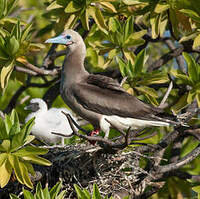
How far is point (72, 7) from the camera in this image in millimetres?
6309

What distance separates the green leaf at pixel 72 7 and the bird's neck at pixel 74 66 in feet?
2.30

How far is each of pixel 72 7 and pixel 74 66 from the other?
2.46 ft

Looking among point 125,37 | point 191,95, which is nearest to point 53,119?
point 125,37

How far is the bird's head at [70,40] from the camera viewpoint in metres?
6.64

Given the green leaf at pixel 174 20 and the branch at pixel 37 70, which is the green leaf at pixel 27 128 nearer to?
the branch at pixel 37 70

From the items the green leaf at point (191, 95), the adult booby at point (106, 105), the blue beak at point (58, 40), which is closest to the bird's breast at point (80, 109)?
the adult booby at point (106, 105)

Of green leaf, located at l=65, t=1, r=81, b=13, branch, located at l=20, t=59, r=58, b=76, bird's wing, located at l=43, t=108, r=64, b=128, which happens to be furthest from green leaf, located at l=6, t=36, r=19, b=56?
bird's wing, located at l=43, t=108, r=64, b=128

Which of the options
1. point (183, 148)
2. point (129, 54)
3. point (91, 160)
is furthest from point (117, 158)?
point (183, 148)

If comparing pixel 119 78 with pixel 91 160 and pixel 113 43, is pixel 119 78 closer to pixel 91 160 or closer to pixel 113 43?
pixel 113 43

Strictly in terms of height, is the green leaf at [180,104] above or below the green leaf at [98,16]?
below

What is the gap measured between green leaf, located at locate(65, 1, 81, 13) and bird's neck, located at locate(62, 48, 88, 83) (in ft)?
2.30

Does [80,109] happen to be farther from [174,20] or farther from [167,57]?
[167,57]

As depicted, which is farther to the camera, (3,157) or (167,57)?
(167,57)

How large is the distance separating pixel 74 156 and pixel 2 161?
124 centimetres
